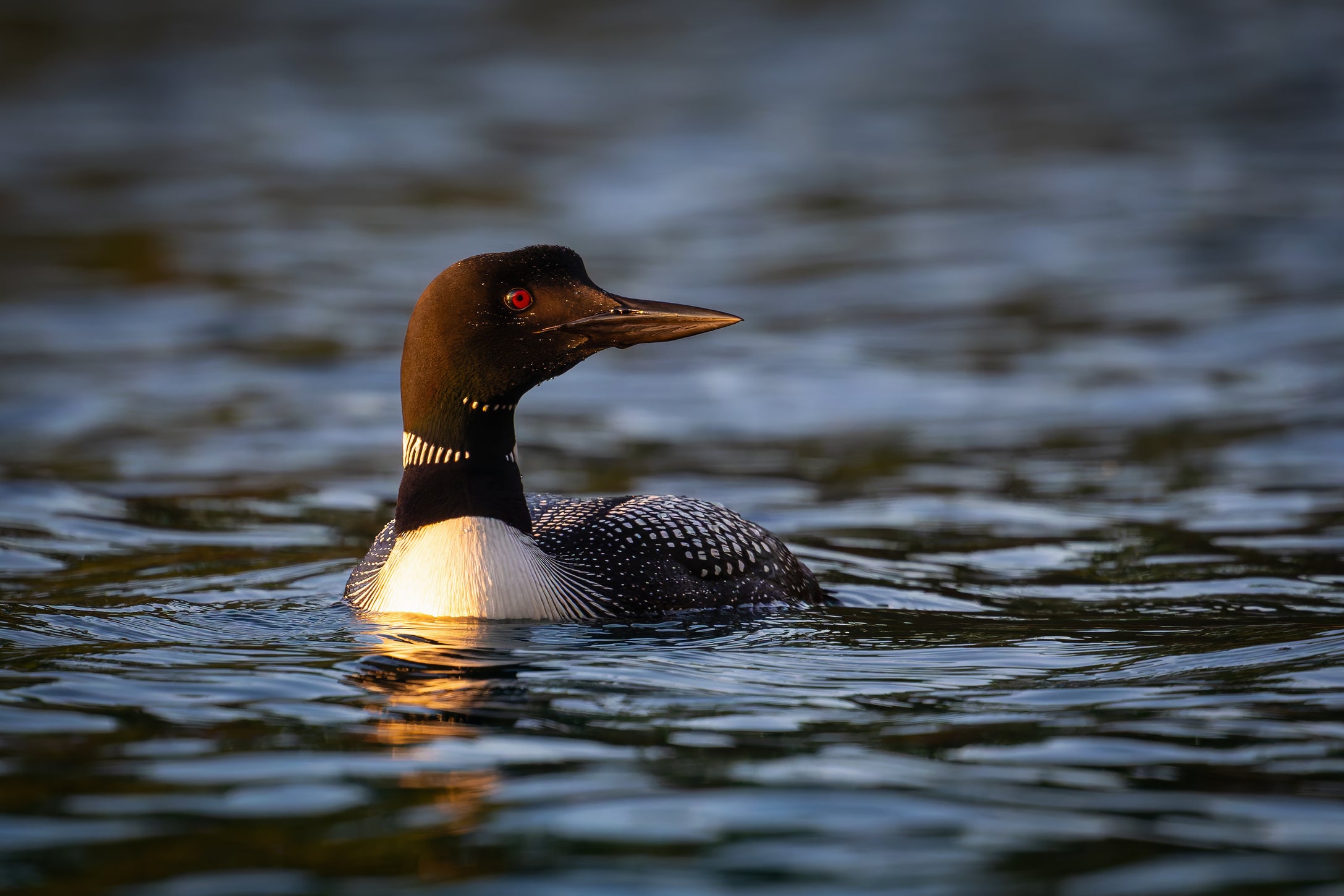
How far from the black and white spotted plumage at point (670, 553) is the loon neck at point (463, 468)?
Result: 296 millimetres

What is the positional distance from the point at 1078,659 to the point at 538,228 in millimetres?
12205

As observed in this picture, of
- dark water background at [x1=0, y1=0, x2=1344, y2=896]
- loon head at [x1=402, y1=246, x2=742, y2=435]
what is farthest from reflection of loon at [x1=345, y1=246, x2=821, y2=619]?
dark water background at [x1=0, y1=0, x2=1344, y2=896]

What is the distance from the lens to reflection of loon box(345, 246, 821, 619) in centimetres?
504

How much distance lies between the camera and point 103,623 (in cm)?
516

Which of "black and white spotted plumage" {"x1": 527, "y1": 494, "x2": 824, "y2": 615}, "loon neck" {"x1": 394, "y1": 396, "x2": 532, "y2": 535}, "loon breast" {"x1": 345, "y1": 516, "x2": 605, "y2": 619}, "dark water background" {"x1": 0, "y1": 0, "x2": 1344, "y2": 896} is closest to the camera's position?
"dark water background" {"x1": 0, "y1": 0, "x2": 1344, "y2": 896}

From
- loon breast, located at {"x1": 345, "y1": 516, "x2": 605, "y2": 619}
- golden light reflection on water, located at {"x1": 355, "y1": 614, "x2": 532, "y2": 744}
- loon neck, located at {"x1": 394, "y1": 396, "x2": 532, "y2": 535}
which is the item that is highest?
loon neck, located at {"x1": 394, "y1": 396, "x2": 532, "y2": 535}

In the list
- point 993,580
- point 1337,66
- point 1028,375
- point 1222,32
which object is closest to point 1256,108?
point 1337,66

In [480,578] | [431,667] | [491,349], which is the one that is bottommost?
[431,667]

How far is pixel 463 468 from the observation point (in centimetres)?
511

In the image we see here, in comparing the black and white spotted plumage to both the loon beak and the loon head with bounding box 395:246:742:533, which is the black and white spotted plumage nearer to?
the loon head with bounding box 395:246:742:533

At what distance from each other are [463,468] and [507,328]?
422 millimetres

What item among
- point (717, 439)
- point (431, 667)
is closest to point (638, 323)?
point (431, 667)

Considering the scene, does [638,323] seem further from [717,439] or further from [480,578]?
[717,439]

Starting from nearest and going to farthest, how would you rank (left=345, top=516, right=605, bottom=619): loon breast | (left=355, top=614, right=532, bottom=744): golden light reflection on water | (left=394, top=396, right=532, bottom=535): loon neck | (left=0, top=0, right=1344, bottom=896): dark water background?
(left=0, top=0, right=1344, bottom=896): dark water background, (left=355, top=614, right=532, bottom=744): golden light reflection on water, (left=345, top=516, right=605, bottom=619): loon breast, (left=394, top=396, right=532, bottom=535): loon neck
